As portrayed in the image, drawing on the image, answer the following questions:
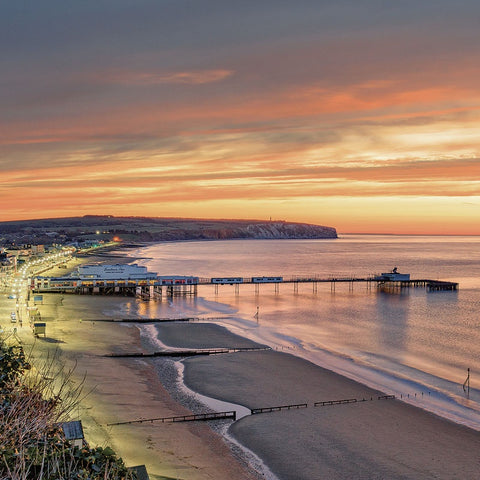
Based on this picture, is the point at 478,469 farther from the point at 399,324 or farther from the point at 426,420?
the point at 399,324

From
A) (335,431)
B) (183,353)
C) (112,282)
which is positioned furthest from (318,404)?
(112,282)

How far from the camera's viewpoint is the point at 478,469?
71.8 feet

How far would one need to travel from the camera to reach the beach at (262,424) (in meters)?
21.6

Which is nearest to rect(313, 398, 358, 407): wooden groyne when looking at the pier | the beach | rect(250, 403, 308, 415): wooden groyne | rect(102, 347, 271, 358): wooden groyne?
the beach

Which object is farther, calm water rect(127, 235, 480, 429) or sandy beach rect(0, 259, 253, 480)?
calm water rect(127, 235, 480, 429)

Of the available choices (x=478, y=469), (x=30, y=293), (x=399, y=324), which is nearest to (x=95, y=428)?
(x=478, y=469)

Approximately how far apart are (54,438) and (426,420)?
2106 centimetres

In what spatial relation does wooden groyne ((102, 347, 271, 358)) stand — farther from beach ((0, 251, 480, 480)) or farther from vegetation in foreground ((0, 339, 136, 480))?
vegetation in foreground ((0, 339, 136, 480))

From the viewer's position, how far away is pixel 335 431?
25469 millimetres

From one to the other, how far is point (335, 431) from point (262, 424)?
143 inches

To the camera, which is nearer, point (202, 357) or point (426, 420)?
point (426, 420)

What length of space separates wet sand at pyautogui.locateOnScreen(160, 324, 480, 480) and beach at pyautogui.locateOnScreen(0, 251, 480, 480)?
2.0 inches

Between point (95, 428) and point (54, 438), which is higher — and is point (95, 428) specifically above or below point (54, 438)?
below

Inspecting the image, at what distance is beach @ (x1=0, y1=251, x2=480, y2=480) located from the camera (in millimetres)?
21562
